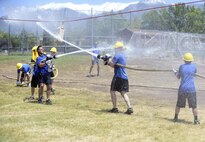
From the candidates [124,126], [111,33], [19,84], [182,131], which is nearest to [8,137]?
[124,126]

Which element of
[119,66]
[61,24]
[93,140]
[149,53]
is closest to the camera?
[93,140]

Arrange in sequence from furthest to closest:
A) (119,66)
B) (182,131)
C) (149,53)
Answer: (149,53) → (119,66) → (182,131)

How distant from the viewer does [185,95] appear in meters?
9.70

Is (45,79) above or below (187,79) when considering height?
below

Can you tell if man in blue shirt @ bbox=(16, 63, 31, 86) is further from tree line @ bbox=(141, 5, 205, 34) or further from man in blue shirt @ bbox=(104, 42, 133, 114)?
tree line @ bbox=(141, 5, 205, 34)

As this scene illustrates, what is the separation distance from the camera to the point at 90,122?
905 centimetres

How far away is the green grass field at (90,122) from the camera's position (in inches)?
306

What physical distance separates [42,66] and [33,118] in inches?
105

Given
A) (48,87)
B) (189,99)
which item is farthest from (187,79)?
(48,87)

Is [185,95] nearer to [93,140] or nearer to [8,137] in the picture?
[93,140]

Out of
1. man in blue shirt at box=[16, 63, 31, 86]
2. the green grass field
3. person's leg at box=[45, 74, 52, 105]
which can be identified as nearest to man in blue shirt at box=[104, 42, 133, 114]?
the green grass field

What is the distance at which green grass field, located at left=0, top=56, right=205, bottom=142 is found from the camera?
7770mm

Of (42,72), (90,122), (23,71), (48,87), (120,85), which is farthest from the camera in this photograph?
(23,71)

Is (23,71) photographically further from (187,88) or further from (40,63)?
(187,88)
